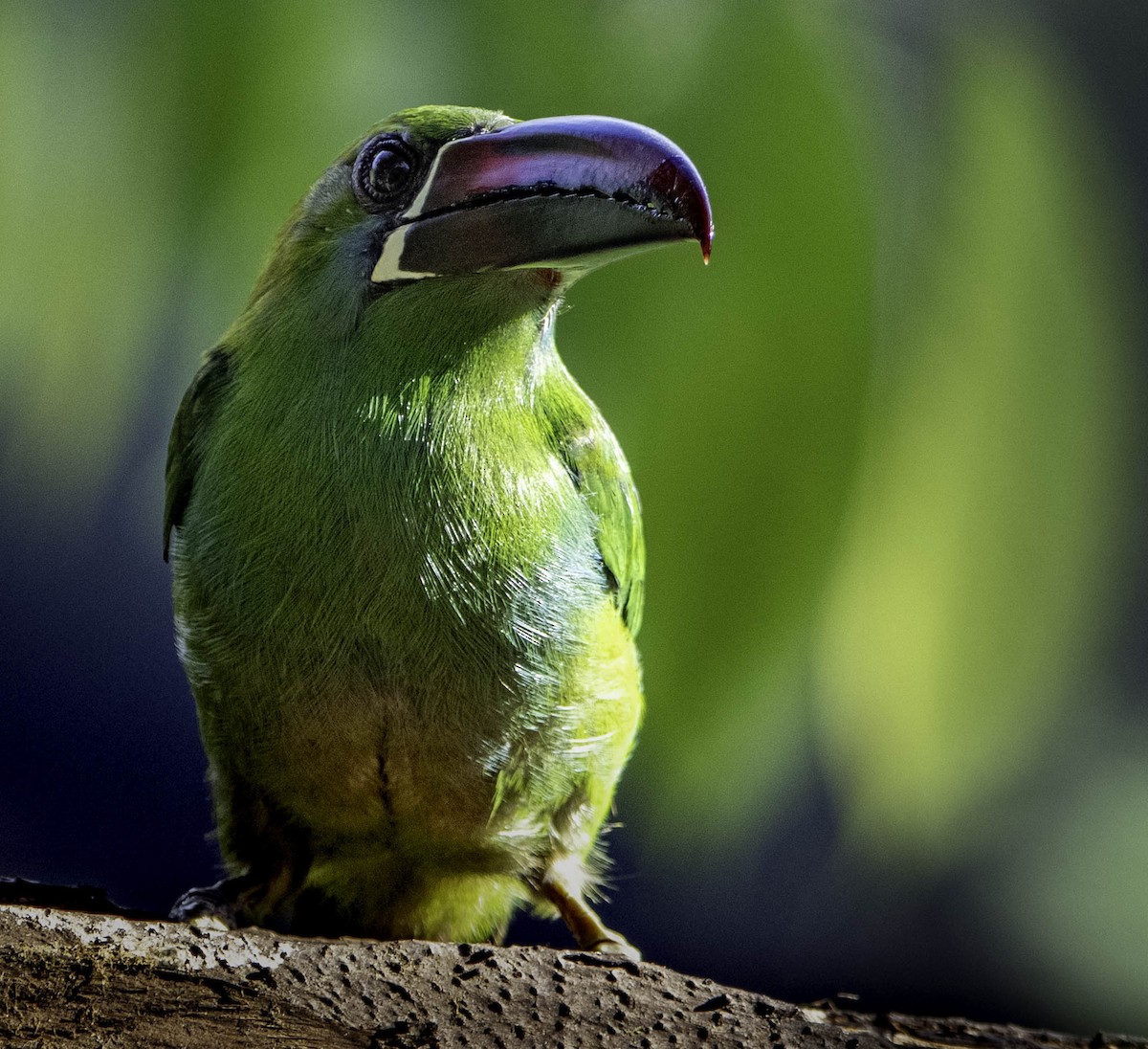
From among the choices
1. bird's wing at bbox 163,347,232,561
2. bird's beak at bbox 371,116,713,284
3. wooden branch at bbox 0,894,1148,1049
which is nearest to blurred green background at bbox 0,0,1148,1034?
bird's wing at bbox 163,347,232,561

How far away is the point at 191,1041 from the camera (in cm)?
201

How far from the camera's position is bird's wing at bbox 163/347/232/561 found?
2838mm

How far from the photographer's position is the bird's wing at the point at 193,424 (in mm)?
2838

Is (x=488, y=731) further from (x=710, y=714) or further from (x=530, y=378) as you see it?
(x=710, y=714)

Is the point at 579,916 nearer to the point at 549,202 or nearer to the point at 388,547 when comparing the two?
the point at 388,547

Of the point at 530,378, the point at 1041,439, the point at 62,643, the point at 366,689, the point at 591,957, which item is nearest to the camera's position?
the point at 591,957

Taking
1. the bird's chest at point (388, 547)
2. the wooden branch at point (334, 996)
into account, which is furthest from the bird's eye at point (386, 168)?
the wooden branch at point (334, 996)

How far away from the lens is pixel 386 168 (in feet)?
8.96

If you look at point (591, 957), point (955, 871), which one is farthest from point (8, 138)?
point (955, 871)

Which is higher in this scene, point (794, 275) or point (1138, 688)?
point (794, 275)

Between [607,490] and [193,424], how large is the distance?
92cm

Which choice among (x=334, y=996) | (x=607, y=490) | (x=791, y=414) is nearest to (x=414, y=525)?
(x=607, y=490)

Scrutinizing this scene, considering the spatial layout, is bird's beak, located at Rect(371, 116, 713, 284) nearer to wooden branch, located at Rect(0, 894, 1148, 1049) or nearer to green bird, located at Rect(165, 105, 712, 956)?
green bird, located at Rect(165, 105, 712, 956)

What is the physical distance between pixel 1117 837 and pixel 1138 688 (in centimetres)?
55
